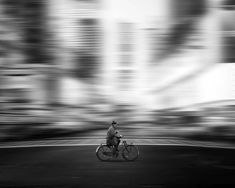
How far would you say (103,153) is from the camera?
9.26 m

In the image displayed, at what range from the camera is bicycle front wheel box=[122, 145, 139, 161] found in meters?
9.18

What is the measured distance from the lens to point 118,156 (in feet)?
31.0

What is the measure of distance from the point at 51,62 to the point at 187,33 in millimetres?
3737

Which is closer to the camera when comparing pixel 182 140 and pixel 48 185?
pixel 48 185

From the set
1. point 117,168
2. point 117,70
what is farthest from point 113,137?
point 117,70

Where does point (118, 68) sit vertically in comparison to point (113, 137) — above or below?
above

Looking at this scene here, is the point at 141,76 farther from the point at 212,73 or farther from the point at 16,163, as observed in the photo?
the point at 16,163

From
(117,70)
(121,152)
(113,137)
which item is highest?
(117,70)

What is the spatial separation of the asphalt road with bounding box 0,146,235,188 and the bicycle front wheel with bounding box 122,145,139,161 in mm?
128

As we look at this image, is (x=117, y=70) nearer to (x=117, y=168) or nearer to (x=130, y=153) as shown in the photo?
(x=130, y=153)

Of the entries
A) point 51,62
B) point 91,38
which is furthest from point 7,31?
point 91,38

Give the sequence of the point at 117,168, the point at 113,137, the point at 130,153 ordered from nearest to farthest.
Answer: the point at 117,168, the point at 113,137, the point at 130,153

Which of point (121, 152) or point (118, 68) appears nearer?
point (121, 152)

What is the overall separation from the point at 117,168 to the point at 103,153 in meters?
1.19
